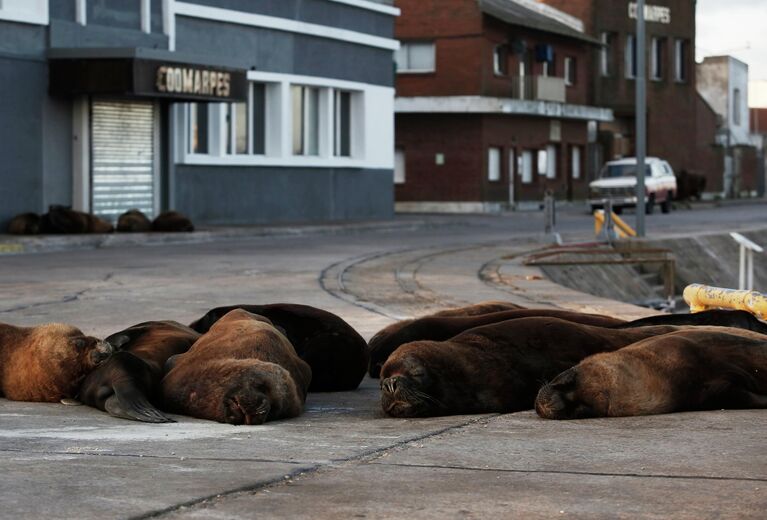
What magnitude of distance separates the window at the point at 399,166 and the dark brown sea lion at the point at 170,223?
26038 millimetres

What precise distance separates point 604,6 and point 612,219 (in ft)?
125

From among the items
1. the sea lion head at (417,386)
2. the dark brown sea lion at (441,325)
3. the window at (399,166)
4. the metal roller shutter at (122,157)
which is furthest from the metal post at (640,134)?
the sea lion head at (417,386)

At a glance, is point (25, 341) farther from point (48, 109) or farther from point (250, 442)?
point (48, 109)

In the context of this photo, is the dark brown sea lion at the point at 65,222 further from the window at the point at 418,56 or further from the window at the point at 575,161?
the window at the point at 575,161

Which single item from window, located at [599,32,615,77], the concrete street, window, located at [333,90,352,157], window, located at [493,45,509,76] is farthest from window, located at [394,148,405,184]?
the concrete street

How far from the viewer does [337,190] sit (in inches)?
1630

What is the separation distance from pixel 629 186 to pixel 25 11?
1120 inches

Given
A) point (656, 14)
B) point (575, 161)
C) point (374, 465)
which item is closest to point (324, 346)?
point (374, 465)

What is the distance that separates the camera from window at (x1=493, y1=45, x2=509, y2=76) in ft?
191

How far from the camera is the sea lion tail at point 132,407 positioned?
26.6 feet

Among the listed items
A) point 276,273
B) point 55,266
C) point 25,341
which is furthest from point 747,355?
point 55,266

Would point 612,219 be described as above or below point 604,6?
below

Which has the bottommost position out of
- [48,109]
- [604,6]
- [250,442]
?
[250,442]

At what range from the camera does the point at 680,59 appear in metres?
75.0
